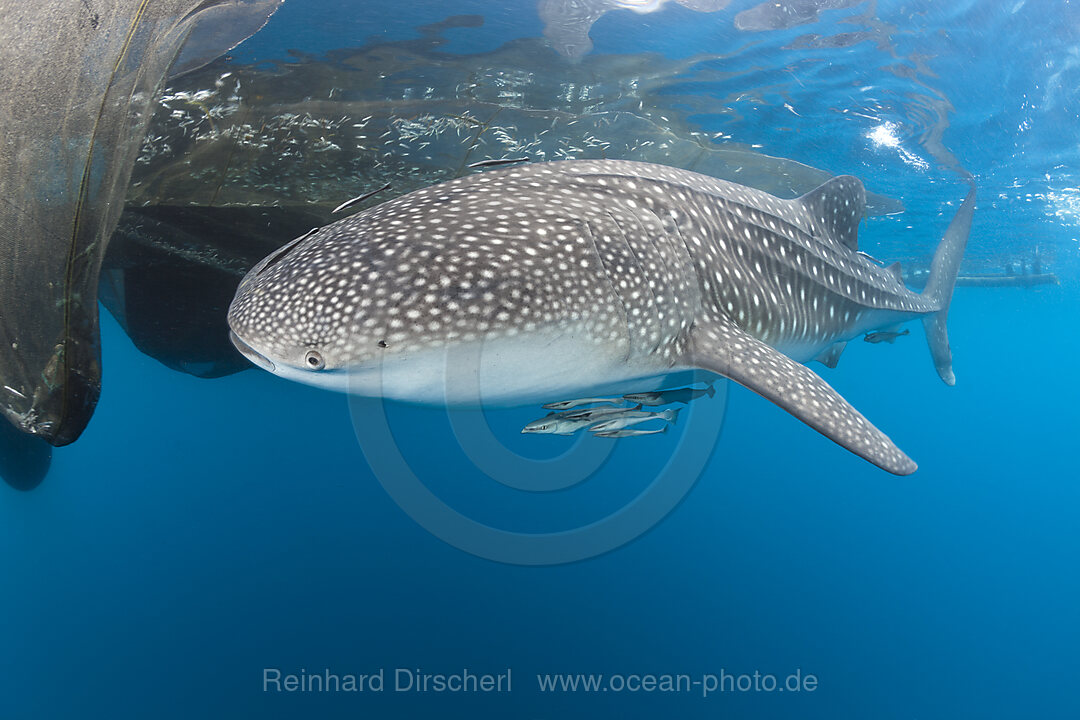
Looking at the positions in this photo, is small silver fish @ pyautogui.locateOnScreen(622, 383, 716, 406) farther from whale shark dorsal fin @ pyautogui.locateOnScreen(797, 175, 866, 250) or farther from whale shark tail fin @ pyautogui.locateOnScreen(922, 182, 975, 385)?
whale shark tail fin @ pyautogui.locateOnScreen(922, 182, 975, 385)

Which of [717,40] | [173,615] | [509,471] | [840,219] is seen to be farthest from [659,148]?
[173,615]

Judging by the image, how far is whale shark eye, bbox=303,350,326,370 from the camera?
2109mm

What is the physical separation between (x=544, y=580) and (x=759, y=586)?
23.3 ft

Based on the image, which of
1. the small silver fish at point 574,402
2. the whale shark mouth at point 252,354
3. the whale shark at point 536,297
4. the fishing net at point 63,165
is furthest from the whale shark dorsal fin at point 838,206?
the fishing net at point 63,165

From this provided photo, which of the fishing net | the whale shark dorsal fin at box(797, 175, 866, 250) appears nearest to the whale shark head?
the fishing net

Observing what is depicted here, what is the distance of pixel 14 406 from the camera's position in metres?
3.94

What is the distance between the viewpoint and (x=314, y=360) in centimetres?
212

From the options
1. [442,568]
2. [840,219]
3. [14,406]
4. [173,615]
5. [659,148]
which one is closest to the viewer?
[14,406]

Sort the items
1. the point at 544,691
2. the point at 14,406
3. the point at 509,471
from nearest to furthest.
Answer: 1. the point at 509,471
2. the point at 14,406
3. the point at 544,691

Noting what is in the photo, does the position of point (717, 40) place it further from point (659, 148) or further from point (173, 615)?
point (173, 615)

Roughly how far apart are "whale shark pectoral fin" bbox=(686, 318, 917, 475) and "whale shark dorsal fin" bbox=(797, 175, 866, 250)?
2513 millimetres

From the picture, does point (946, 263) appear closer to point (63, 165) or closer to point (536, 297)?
point (536, 297)

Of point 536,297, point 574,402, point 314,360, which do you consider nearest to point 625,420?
point 574,402

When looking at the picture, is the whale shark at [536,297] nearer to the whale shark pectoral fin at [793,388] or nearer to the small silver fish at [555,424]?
the whale shark pectoral fin at [793,388]
